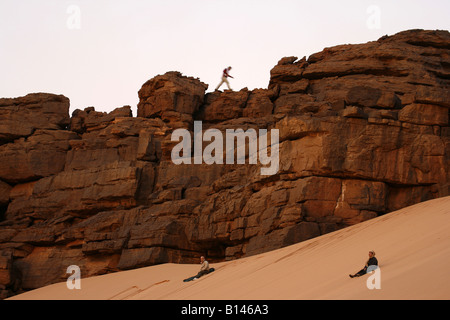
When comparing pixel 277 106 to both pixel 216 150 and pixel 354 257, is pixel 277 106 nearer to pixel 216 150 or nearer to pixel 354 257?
pixel 216 150

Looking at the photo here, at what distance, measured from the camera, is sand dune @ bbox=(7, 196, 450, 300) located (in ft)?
34.6

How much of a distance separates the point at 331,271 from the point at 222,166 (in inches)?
542

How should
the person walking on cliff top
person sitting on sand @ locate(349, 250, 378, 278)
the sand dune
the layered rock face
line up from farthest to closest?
the person walking on cliff top
the layered rock face
person sitting on sand @ locate(349, 250, 378, 278)
the sand dune

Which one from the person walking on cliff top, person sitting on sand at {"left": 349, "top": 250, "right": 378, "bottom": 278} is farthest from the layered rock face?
person sitting on sand at {"left": 349, "top": 250, "right": 378, "bottom": 278}

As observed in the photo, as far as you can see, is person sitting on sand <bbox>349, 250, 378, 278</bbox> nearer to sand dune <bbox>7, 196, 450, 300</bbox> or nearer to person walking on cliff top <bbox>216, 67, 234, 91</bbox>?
sand dune <bbox>7, 196, 450, 300</bbox>

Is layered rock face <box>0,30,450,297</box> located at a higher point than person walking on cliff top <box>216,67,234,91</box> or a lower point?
lower

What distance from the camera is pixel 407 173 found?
20.9 metres

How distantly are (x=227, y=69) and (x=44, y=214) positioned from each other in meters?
11.4

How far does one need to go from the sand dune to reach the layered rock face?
185cm

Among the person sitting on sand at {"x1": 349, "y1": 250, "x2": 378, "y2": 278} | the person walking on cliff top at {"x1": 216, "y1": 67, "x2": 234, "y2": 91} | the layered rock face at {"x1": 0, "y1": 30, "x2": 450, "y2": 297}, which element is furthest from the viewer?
the person walking on cliff top at {"x1": 216, "y1": 67, "x2": 234, "y2": 91}

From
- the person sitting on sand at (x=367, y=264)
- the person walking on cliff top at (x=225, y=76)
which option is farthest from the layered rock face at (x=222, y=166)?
the person sitting on sand at (x=367, y=264)

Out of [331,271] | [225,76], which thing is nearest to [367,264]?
[331,271]

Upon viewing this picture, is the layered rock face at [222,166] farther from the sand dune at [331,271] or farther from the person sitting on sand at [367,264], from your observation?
the person sitting on sand at [367,264]

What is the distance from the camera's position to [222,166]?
26578 millimetres
